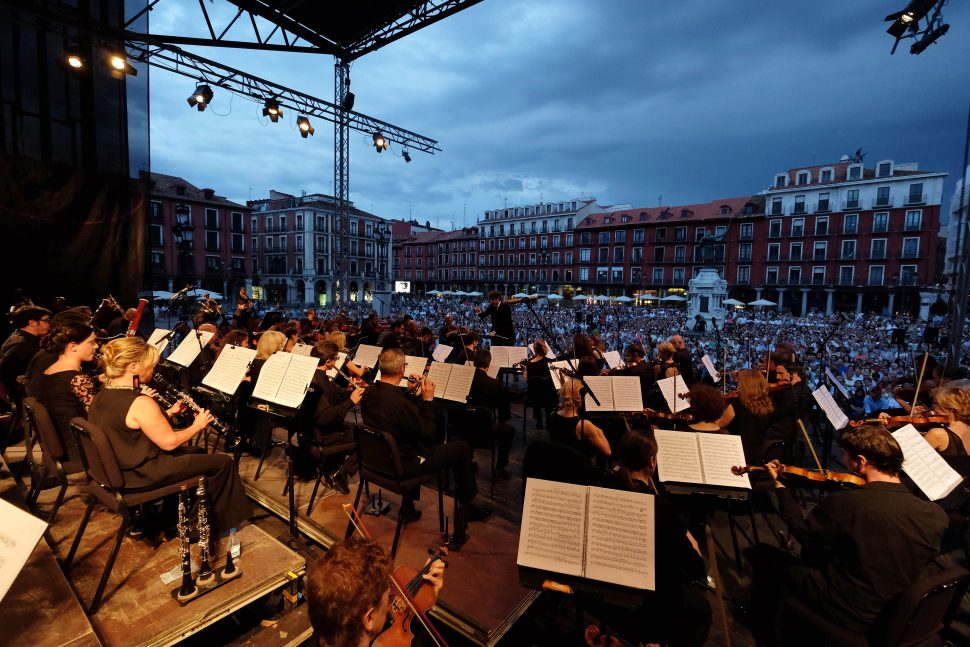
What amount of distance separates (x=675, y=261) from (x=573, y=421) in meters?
50.0

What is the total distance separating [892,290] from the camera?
3872 cm

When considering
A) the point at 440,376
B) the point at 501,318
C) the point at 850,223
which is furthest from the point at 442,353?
the point at 850,223

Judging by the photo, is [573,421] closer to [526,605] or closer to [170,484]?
[526,605]

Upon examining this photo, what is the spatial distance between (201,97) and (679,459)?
38.6ft

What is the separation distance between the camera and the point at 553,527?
232cm

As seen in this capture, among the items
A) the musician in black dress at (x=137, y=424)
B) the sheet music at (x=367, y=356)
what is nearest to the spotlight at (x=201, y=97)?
the sheet music at (x=367, y=356)

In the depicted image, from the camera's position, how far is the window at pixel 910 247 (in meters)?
37.8

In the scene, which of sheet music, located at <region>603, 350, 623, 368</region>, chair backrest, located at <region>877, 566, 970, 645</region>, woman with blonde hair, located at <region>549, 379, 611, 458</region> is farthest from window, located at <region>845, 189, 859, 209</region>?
chair backrest, located at <region>877, 566, 970, 645</region>

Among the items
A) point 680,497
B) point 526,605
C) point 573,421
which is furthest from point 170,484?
point 680,497

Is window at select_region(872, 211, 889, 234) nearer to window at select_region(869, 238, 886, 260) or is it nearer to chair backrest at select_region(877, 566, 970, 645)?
window at select_region(869, 238, 886, 260)

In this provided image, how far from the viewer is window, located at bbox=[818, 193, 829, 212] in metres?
41.4

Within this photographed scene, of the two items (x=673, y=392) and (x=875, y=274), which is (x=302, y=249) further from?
(x=875, y=274)

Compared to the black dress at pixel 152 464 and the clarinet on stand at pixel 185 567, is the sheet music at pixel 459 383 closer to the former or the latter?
the black dress at pixel 152 464

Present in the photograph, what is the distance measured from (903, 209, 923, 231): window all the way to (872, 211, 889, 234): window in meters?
1.27
